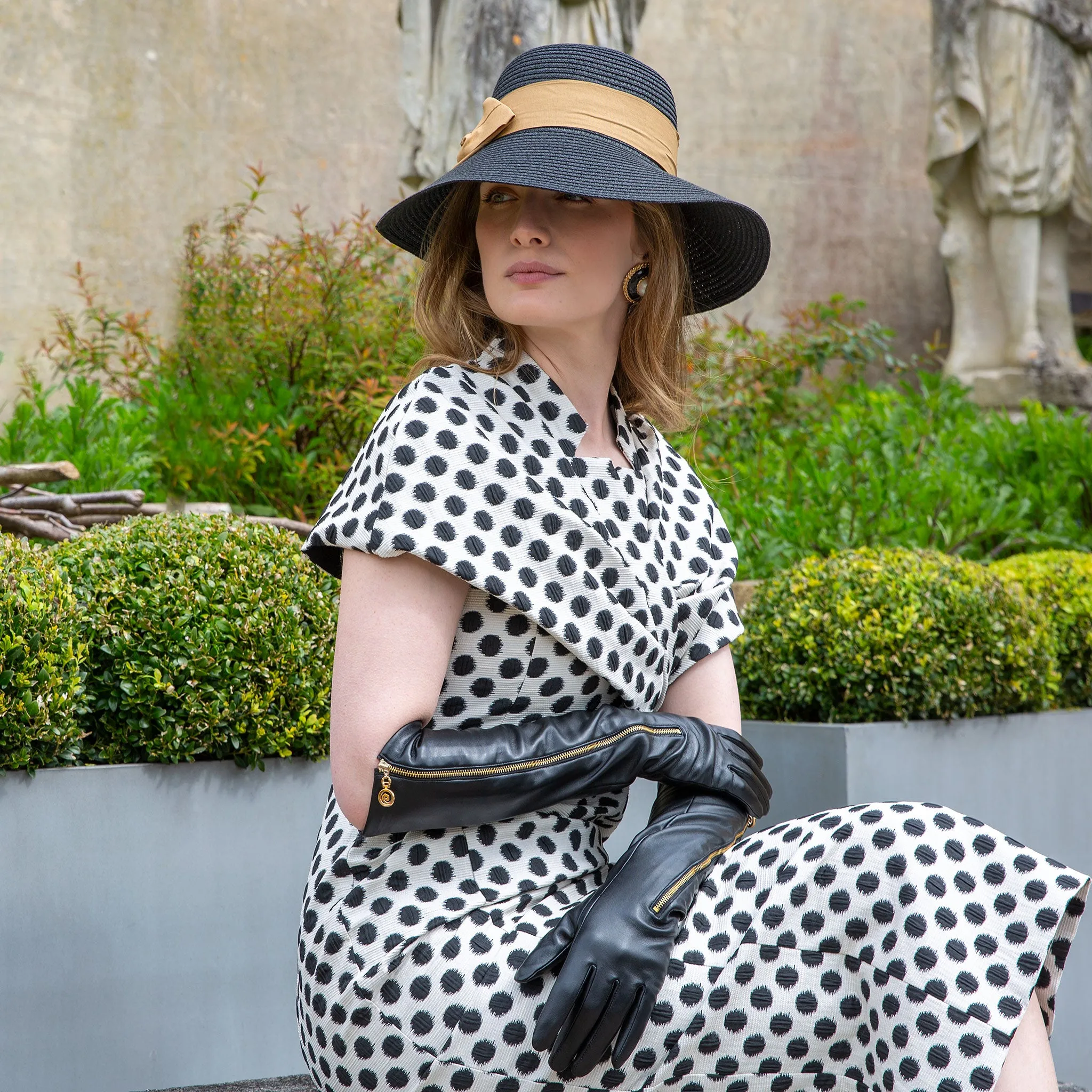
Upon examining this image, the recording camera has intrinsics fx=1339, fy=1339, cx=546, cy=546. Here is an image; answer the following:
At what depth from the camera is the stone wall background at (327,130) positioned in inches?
275

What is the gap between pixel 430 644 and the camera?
1.38m

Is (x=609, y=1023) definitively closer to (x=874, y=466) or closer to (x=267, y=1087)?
(x=267, y=1087)

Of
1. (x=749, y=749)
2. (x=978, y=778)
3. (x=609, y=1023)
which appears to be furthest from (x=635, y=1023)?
(x=978, y=778)

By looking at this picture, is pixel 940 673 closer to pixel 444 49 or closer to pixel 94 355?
pixel 444 49

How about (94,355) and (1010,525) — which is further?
(94,355)

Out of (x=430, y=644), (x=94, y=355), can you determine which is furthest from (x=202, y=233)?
(x=430, y=644)

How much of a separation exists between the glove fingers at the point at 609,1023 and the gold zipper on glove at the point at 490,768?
0.23 meters

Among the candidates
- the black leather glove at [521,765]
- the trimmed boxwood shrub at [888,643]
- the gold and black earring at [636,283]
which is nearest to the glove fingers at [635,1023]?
the black leather glove at [521,765]

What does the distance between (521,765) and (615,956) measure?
21 cm

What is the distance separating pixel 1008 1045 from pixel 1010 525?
11.9 ft

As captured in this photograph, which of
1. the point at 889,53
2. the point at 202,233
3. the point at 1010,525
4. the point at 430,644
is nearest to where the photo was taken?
the point at 430,644

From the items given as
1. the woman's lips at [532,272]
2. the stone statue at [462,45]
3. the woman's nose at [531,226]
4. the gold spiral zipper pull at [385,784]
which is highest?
the stone statue at [462,45]

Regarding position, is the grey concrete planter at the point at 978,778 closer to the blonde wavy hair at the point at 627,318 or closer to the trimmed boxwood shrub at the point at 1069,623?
the trimmed boxwood shrub at the point at 1069,623

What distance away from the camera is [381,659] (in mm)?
1368
